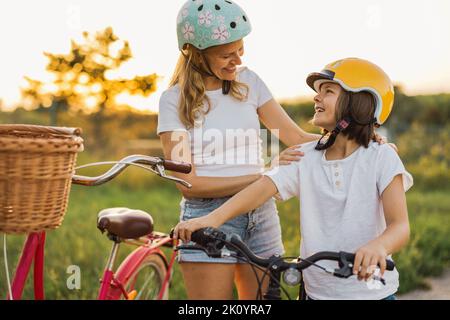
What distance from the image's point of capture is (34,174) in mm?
2576

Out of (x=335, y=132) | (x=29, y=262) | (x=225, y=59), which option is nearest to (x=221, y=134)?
(x=225, y=59)

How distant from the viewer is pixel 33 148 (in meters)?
2.52

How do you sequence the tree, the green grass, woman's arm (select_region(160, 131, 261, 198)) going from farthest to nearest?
the tree < the green grass < woman's arm (select_region(160, 131, 261, 198))

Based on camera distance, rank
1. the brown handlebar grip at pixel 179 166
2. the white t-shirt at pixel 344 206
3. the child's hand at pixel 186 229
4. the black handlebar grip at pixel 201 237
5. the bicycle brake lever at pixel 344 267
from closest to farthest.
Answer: the bicycle brake lever at pixel 344 267
the black handlebar grip at pixel 201 237
the child's hand at pixel 186 229
the white t-shirt at pixel 344 206
the brown handlebar grip at pixel 179 166

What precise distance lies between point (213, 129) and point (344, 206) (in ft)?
2.48

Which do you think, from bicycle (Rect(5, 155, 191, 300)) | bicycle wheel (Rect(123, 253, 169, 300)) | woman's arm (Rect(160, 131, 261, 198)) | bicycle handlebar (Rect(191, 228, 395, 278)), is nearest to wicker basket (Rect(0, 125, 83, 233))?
bicycle (Rect(5, 155, 191, 300))

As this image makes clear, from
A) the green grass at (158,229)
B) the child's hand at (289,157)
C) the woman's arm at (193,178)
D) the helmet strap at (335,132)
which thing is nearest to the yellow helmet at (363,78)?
the helmet strap at (335,132)

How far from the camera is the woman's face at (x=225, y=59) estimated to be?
11.1 feet

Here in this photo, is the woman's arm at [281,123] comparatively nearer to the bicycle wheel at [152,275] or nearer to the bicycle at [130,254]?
the bicycle at [130,254]

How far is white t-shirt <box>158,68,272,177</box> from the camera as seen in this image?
133 inches

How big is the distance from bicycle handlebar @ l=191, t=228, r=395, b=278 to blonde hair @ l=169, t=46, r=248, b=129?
95 centimetres

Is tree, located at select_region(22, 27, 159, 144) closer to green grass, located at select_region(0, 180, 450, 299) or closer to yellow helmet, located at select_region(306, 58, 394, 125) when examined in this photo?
green grass, located at select_region(0, 180, 450, 299)

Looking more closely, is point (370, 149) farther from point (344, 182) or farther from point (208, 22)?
point (208, 22)
